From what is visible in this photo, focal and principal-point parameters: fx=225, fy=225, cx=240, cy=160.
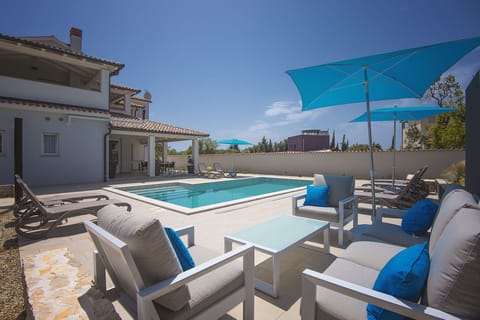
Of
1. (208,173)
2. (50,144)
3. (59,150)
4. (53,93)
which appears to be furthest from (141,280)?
(208,173)

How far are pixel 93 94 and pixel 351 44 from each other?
1511 centimetres

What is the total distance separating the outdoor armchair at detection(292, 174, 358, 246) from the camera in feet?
14.6

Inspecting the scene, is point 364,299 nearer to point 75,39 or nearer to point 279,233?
point 279,233

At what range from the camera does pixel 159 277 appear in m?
1.66

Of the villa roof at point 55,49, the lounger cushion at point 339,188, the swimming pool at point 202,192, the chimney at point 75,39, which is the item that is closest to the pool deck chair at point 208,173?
the swimming pool at point 202,192

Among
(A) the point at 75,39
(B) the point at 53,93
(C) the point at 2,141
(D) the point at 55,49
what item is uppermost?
(A) the point at 75,39

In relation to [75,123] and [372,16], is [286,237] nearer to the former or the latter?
[372,16]

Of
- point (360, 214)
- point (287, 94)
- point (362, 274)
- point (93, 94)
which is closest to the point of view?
point (362, 274)

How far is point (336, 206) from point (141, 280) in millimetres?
4533

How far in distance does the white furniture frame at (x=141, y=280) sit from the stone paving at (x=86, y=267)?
0.25 metres

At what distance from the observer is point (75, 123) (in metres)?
12.6

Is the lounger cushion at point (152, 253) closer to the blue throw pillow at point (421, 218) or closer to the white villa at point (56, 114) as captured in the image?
the blue throw pillow at point (421, 218)

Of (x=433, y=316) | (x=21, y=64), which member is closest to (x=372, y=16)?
(x=433, y=316)

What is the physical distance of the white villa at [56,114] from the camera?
424 inches
